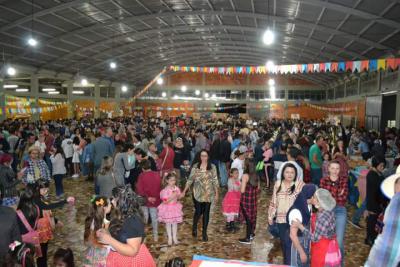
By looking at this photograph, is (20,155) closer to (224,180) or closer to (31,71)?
(224,180)

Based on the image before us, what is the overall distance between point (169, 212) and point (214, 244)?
1.05 metres

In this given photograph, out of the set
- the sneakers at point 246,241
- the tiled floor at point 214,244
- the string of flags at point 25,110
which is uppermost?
the string of flags at point 25,110

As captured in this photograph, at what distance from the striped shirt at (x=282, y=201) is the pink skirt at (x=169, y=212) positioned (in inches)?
74.7

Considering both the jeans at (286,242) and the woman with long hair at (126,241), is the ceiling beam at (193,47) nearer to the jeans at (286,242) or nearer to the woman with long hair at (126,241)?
the jeans at (286,242)

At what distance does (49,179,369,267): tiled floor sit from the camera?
5419mm

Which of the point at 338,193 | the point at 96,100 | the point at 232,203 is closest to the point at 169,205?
the point at 232,203

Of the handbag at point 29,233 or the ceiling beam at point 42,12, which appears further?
the ceiling beam at point 42,12

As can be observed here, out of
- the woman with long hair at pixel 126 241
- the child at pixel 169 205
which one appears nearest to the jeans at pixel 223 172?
the child at pixel 169 205

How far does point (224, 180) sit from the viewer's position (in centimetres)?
1010

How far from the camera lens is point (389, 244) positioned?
1.85m

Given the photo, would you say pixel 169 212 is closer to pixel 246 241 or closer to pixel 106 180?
pixel 106 180

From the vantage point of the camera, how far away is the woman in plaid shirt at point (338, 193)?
172 inches

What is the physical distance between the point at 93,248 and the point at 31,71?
2354 centimetres

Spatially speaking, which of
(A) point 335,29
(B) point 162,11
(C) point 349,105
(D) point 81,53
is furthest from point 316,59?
(D) point 81,53
